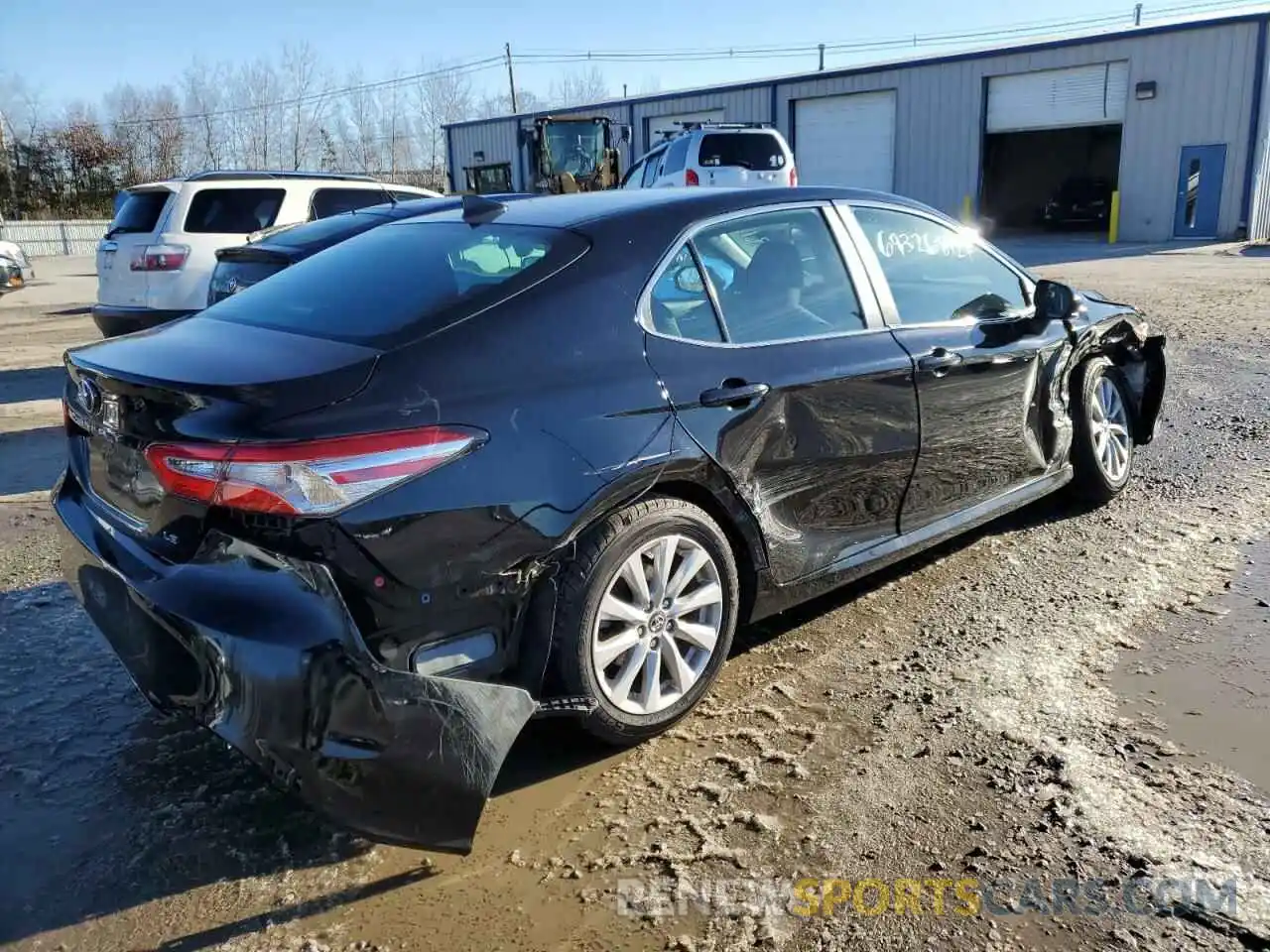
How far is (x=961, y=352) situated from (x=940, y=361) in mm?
180

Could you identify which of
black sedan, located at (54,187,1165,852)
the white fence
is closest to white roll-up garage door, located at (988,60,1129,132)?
black sedan, located at (54,187,1165,852)

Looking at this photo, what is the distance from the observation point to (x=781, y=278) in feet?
12.3

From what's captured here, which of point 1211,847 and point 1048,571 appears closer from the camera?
point 1211,847

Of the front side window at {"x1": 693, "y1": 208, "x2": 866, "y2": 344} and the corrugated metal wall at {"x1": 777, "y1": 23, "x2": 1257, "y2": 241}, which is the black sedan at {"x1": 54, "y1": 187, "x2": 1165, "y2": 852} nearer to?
the front side window at {"x1": 693, "y1": 208, "x2": 866, "y2": 344}

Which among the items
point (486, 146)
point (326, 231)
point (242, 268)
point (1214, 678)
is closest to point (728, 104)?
point (486, 146)

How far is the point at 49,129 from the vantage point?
137ft

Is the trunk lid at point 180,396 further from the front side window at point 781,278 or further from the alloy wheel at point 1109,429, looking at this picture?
the alloy wheel at point 1109,429

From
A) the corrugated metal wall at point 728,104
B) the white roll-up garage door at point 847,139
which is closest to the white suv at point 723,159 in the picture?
the white roll-up garage door at point 847,139

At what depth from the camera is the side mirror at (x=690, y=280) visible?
3.38 m

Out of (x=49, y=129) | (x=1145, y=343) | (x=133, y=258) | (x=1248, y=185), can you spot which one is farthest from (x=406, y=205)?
(x=49, y=129)

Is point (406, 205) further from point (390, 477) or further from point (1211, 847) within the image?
point (1211, 847)

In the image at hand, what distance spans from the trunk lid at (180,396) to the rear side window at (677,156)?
15.6 metres

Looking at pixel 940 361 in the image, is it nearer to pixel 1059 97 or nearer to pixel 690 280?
pixel 690 280

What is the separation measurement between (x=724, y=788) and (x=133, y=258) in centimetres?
822
